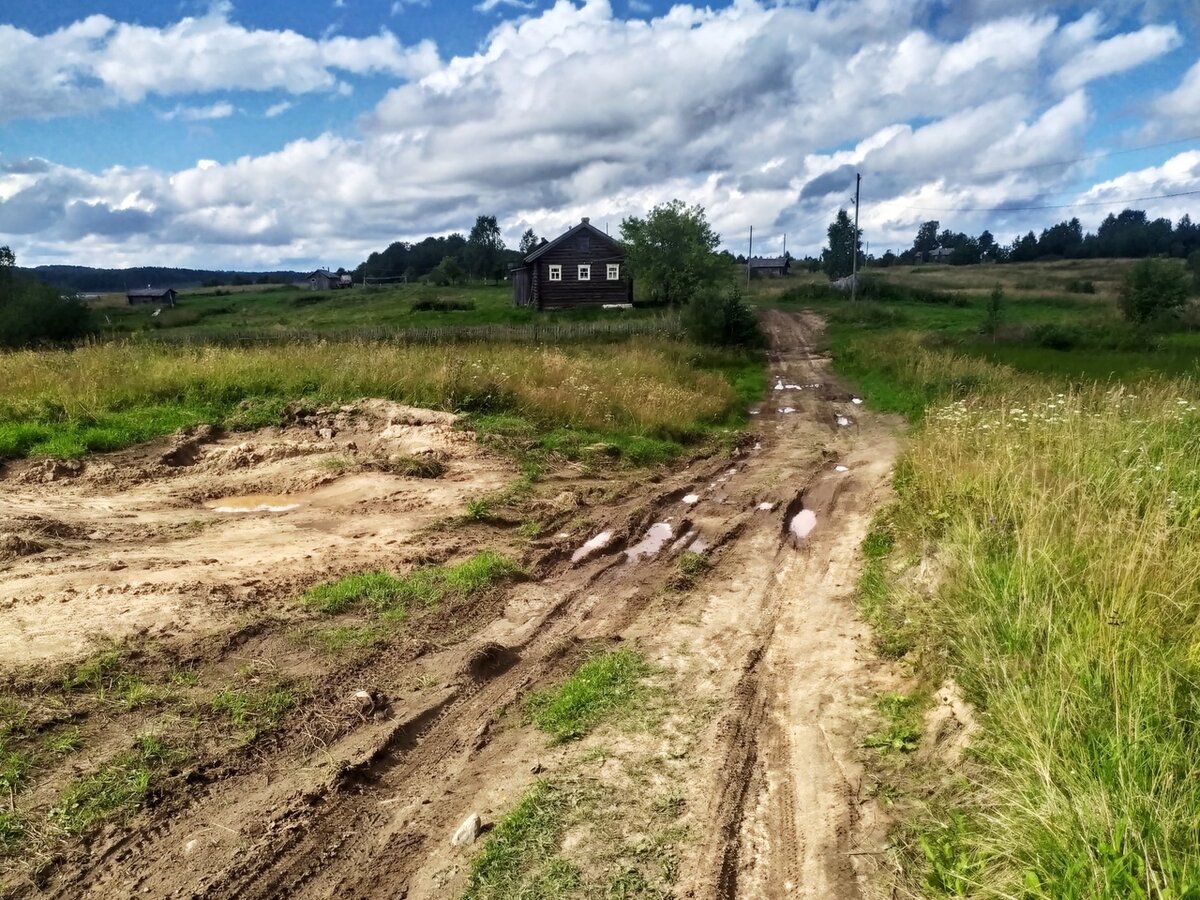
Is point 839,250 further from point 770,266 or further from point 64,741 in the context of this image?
point 64,741

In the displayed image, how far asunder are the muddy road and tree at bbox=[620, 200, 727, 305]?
117 ft

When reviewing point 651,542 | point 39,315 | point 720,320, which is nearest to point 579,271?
point 720,320

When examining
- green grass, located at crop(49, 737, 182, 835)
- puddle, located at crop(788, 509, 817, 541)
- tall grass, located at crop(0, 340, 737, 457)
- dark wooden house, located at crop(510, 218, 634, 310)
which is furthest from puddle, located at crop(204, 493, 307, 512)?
dark wooden house, located at crop(510, 218, 634, 310)

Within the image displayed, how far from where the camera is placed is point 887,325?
40312mm

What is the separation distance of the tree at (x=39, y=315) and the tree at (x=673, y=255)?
31160 millimetres

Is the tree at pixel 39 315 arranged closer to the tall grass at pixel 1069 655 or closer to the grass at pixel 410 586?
the grass at pixel 410 586

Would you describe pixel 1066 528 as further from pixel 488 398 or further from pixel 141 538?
pixel 488 398

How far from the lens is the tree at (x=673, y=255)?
1781 inches

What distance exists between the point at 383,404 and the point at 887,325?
34.2 m

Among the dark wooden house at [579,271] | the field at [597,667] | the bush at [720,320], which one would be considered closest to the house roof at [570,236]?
the dark wooden house at [579,271]

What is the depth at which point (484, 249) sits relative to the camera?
102 meters

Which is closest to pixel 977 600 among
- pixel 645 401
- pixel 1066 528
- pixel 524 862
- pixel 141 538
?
pixel 1066 528

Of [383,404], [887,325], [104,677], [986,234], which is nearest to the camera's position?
[104,677]

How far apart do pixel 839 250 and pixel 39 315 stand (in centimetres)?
9621
